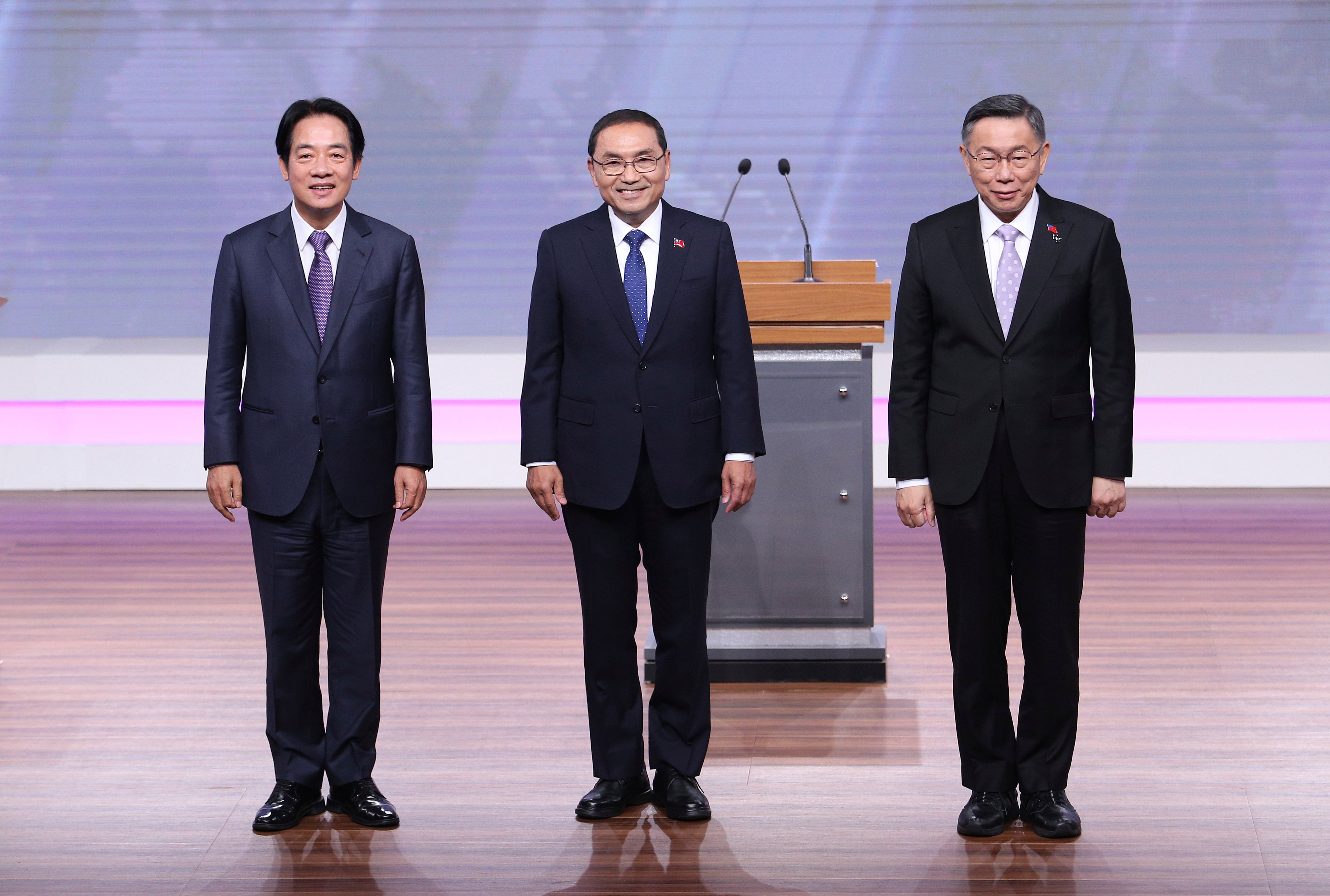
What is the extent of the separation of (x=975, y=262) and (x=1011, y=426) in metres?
0.32

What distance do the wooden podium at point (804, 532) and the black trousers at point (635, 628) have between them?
84cm

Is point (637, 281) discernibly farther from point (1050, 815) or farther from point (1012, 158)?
point (1050, 815)

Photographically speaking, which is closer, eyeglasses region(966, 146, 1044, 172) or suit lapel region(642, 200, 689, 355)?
eyeglasses region(966, 146, 1044, 172)

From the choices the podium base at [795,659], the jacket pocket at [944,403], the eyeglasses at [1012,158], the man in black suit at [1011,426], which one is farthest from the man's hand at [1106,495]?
the podium base at [795,659]

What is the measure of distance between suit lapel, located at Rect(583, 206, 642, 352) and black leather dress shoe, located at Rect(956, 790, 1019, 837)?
1136mm

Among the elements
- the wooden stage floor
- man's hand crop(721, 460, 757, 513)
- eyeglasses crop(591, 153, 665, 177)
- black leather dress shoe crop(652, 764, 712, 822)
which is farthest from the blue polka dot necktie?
the wooden stage floor

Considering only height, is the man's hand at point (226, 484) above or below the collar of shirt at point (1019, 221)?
below

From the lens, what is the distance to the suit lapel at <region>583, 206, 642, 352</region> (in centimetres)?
279

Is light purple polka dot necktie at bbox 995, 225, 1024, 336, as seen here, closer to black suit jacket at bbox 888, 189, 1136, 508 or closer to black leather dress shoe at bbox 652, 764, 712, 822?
black suit jacket at bbox 888, 189, 1136, 508

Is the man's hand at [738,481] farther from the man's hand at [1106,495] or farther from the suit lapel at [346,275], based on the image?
the suit lapel at [346,275]

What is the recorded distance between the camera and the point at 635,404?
2791mm

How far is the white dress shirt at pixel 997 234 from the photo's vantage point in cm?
267

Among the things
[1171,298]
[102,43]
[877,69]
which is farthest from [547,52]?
[1171,298]

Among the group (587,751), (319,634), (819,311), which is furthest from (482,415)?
(319,634)
